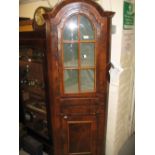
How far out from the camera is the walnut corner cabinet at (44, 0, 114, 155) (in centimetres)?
137

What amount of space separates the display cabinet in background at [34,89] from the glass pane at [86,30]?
0.44 meters

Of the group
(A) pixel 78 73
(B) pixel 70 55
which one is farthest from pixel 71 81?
(B) pixel 70 55

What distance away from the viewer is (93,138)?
1654 mm

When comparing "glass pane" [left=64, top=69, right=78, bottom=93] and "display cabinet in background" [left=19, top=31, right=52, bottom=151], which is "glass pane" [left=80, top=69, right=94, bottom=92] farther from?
"display cabinet in background" [left=19, top=31, right=52, bottom=151]

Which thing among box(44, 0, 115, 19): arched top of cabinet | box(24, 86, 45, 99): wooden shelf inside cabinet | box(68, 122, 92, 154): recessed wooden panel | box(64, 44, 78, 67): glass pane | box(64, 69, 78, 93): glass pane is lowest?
box(68, 122, 92, 154): recessed wooden panel

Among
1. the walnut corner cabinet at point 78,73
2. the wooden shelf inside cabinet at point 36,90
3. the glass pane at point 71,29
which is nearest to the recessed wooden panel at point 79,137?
the walnut corner cabinet at point 78,73

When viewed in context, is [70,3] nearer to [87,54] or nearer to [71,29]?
[71,29]

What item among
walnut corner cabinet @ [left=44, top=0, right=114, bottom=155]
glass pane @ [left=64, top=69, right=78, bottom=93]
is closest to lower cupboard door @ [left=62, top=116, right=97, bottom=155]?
walnut corner cabinet @ [left=44, top=0, right=114, bottom=155]

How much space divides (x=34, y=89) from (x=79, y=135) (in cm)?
79

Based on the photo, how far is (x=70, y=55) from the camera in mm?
1476

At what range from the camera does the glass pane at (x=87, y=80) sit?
1510mm
